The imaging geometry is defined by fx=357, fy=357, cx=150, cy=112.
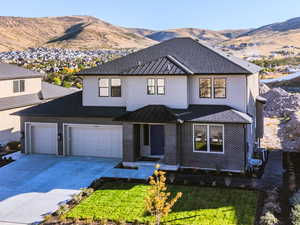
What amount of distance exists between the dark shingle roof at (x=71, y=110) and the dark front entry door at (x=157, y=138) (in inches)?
86.8

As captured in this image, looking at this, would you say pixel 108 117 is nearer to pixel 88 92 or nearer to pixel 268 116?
pixel 88 92

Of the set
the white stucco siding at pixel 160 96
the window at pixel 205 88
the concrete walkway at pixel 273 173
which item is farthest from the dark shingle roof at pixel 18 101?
the concrete walkway at pixel 273 173

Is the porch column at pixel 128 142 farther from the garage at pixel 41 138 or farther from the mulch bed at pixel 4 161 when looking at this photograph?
the mulch bed at pixel 4 161

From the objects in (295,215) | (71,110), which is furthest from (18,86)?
(295,215)

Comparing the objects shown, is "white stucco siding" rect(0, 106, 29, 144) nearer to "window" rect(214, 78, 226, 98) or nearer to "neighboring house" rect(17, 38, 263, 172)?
"neighboring house" rect(17, 38, 263, 172)

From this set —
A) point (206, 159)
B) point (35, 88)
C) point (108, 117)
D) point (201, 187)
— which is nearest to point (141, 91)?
point (108, 117)

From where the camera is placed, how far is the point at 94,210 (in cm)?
1406

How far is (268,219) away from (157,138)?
9658 mm

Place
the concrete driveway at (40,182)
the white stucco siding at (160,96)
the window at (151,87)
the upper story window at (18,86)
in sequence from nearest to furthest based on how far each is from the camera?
the concrete driveway at (40,182) < the white stucco siding at (160,96) < the window at (151,87) < the upper story window at (18,86)

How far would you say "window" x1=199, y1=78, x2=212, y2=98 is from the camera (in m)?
20.4

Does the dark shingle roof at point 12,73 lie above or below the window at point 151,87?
above

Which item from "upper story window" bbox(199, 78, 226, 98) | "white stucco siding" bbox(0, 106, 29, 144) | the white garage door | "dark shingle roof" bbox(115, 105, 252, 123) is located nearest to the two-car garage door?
the white garage door

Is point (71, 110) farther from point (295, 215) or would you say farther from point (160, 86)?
point (295, 215)

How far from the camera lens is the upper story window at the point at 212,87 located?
2014cm
